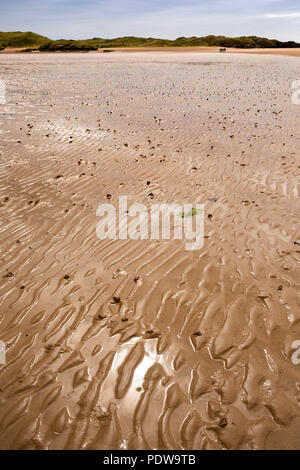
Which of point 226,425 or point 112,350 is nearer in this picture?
point 226,425

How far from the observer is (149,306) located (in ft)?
15.7

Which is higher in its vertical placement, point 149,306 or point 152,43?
point 152,43

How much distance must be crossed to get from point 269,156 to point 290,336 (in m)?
7.77

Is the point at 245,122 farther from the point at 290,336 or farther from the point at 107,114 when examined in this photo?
the point at 290,336

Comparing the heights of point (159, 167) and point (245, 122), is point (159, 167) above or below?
below

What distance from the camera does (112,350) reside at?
408 centimetres

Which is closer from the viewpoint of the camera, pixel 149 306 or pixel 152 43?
pixel 149 306

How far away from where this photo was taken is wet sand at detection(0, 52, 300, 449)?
3324mm

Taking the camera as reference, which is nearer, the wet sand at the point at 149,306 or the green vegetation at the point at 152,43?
the wet sand at the point at 149,306

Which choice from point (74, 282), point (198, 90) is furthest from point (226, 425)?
point (198, 90)

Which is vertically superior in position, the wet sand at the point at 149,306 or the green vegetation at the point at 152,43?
the green vegetation at the point at 152,43

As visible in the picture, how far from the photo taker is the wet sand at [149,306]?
332 cm
